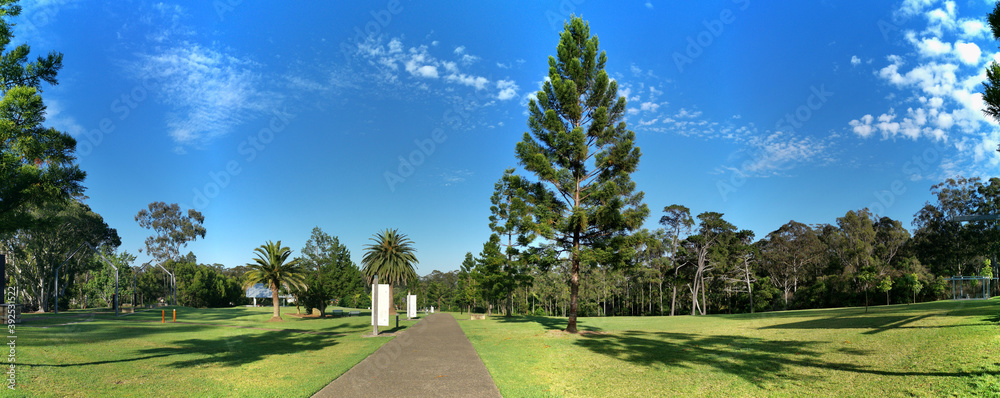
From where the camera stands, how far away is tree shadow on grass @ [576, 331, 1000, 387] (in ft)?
25.0

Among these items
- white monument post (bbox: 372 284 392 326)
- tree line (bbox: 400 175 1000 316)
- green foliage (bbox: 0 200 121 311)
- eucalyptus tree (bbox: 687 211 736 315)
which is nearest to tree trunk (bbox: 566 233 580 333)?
white monument post (bbox: 372 284 392 326)

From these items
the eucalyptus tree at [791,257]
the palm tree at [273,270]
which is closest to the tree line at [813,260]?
the eucalyptus tree at [791,257]

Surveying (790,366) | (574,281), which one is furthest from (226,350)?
(790,366)

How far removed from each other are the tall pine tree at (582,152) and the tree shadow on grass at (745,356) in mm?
5105

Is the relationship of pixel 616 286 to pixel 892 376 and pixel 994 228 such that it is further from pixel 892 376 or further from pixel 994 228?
pixel 892 376

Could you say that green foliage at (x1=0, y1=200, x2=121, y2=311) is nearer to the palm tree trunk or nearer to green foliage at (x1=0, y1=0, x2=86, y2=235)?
the palm tree trunk

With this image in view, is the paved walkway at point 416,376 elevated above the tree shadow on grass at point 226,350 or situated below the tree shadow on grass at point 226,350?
above

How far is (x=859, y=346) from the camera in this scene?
9797 mm

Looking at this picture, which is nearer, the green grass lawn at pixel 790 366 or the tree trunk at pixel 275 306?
the green grass lawn at pixel 790 366

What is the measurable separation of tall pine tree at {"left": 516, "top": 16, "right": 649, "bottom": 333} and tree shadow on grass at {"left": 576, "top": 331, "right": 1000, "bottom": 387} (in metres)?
5.11

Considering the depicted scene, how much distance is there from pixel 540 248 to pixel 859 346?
39.0ft

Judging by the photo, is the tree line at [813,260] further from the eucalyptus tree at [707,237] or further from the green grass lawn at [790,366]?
the green grass lawn at [790,366]

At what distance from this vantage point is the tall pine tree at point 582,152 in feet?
60.7

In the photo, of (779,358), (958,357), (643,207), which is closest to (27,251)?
(643,207)
